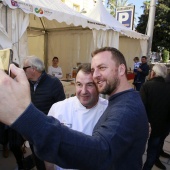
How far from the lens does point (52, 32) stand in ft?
28.5

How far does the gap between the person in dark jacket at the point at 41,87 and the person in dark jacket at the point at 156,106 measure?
127cm

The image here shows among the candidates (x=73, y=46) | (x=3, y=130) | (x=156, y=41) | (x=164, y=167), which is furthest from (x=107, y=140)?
(x=156, y=41)

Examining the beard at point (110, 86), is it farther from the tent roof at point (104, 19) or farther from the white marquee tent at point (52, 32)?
the tent roof at point (104, 19)

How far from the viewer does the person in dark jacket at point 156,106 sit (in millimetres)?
2881

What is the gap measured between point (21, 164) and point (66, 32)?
6.26 m

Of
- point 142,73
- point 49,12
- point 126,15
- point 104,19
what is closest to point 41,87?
point 49,12

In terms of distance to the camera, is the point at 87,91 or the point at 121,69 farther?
the point at 87,91

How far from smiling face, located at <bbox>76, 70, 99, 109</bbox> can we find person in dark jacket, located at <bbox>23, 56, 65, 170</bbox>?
3.89 feet

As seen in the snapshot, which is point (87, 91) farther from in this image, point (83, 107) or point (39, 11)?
point (39, 11)

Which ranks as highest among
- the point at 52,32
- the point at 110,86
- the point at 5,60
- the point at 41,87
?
the point at 52,32

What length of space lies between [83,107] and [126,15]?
971 cm

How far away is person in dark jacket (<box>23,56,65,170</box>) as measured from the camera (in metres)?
2.82

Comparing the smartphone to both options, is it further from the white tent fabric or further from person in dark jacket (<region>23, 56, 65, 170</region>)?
the white tent fabric

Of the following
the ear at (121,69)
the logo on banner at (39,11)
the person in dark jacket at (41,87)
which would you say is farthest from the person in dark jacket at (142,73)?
the ear at (121,69)
